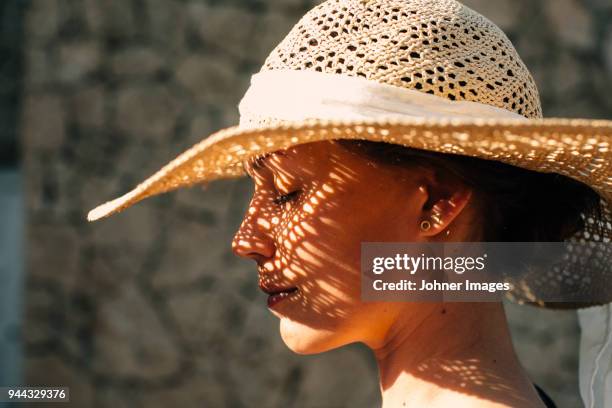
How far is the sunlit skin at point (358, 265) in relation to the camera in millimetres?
1485

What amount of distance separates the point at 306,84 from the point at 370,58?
4.1 inches

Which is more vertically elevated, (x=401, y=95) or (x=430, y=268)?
(x=401, y=95)

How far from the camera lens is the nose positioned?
1.55 meters

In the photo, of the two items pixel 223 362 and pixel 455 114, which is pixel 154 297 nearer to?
pixel 223 362

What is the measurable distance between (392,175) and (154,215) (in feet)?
9.14

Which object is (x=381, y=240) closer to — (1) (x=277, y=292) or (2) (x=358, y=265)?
(2) (x=358, y=265)

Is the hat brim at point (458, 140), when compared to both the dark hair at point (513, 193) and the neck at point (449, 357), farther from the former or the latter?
the neck at point (449, 357)

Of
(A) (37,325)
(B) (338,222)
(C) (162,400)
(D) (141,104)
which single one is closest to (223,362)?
(C) (162,400)

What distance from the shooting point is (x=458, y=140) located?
51.9 inches

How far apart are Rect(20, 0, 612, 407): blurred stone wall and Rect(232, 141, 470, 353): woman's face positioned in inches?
99.1

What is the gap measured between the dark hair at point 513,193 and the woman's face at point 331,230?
3cm

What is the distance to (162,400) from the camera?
4168 millimetres

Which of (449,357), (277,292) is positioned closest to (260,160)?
(277,292)

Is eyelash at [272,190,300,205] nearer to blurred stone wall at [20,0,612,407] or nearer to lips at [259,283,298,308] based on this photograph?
lips at [259,283,298,308]
